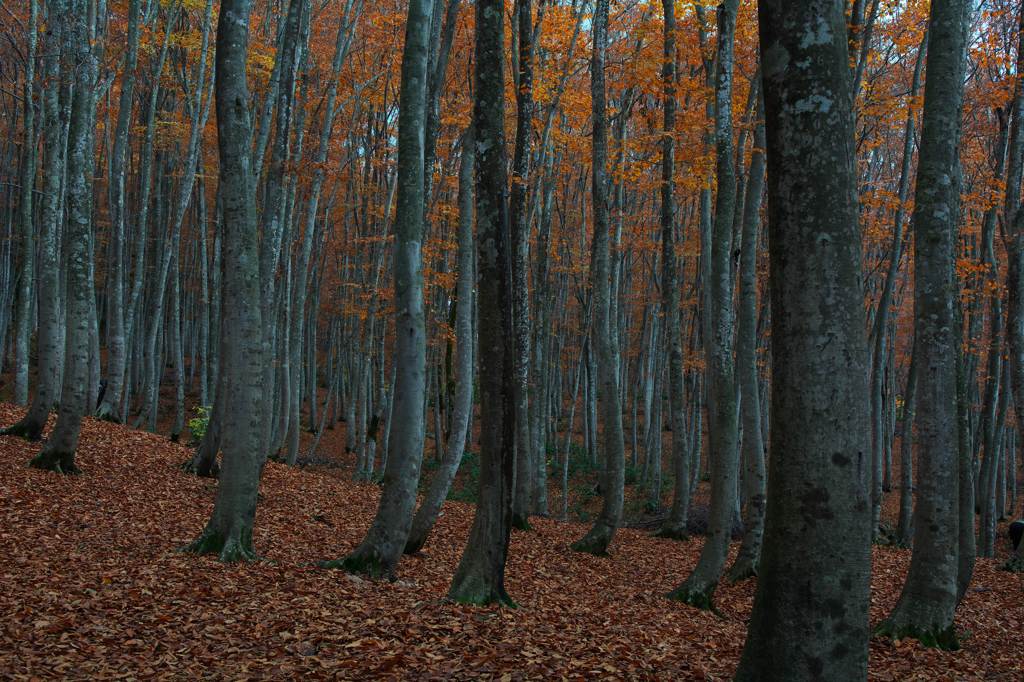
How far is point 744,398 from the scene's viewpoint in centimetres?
956

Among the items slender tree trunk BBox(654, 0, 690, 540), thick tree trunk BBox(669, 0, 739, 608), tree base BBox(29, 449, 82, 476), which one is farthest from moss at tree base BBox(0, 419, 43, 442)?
slender tree trunk BBox(654, 0, 690, 540)

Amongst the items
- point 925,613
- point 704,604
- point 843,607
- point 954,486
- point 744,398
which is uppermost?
point 744,398

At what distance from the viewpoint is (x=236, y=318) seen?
6742mm

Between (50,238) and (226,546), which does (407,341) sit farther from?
(50,238)

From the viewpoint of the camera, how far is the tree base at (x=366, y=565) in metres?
6.75

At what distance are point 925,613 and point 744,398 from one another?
361 cm

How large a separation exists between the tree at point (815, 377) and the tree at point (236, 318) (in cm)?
509

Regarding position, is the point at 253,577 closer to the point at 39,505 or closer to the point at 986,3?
the point at 39,505

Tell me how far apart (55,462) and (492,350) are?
6800 millimetres

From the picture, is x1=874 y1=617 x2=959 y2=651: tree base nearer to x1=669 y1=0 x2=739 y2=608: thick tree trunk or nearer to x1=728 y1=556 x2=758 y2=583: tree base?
x1=669 y1=0 x2=739 y2=608: thick tree trunk

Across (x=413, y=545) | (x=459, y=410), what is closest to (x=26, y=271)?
(x=413, y=545)

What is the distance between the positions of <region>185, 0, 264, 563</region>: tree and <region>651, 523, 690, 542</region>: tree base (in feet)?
29.9

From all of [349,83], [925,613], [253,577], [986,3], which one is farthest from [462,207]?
[986,3]

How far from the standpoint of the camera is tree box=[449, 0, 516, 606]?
570cm
